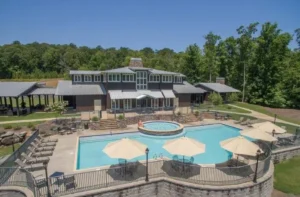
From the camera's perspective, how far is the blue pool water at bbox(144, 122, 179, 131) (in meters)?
26.0

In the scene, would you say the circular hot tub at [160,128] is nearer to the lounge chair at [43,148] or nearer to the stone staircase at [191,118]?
the stone staircase at [191,118]

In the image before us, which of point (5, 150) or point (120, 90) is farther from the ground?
point (120, 90)

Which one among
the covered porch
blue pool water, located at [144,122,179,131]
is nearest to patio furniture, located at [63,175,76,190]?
blue pool water, located at [144,122,179,131]

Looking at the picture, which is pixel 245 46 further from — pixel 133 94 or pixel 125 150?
pixel 125 150

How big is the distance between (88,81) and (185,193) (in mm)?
29424

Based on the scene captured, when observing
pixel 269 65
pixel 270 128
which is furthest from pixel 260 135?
pixel 269 65

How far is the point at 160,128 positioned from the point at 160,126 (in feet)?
3.66

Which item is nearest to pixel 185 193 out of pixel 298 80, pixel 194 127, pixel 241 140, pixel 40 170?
pixel 241 140

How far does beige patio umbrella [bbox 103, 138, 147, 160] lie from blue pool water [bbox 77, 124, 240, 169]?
4103 millimetres

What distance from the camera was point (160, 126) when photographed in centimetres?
2734

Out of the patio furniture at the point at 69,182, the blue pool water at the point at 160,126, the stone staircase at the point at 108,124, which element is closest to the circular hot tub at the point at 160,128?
the blue pool water at the point at 160,126

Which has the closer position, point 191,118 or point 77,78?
point 191,118

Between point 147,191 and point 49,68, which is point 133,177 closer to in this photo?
point 147,191

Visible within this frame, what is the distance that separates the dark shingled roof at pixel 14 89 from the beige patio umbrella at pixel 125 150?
23.4m
